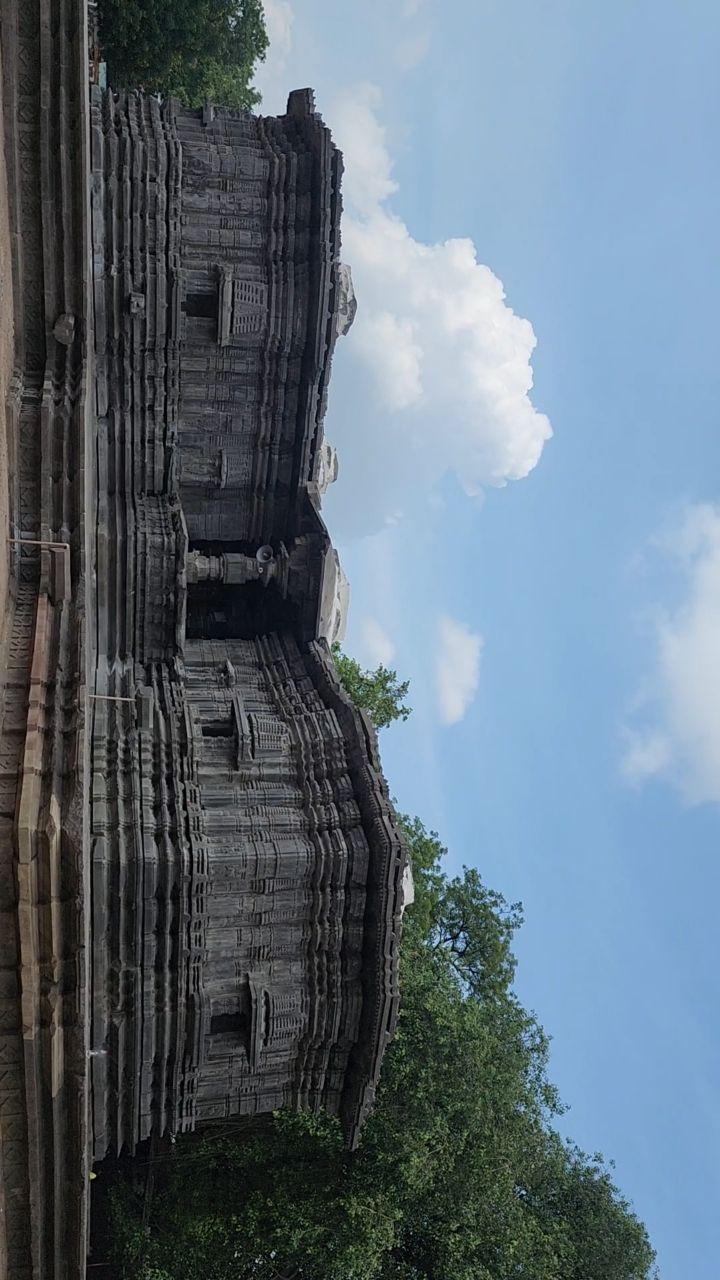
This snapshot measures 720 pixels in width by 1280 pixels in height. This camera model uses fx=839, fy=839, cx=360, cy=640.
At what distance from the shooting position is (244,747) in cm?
1370

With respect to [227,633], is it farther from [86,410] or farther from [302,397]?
[86,410]

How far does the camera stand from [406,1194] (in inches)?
604

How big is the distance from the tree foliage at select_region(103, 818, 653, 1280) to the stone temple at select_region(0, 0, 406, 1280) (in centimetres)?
270

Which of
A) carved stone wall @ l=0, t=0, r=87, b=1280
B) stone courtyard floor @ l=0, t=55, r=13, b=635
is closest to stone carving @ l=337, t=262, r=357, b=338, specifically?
carved stone wall @ l=0, t=0, r=87, b=1280

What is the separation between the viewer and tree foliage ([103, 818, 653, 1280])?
1526 cm

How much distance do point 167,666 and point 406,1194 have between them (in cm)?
1060

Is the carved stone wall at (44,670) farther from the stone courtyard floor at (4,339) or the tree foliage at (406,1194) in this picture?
the tree foliage at (406,1194)

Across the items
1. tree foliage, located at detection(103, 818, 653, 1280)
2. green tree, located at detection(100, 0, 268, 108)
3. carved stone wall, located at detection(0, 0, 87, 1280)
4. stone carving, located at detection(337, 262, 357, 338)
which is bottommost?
tree foliage, located at detection(103, 818, 653, 1280)

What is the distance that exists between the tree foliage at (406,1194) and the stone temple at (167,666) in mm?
2698

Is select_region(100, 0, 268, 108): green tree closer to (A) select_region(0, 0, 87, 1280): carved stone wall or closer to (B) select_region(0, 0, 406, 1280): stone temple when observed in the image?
(B) select_region(0, 0, 406, 1280): stone temple

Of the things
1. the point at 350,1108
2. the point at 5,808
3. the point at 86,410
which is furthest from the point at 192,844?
the point at 86,410

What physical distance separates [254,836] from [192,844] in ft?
3.58

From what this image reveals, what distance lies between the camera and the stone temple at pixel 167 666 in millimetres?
9156

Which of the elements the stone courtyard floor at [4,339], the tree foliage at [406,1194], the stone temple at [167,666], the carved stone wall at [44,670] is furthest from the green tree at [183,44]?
the tree foliage at [406,1194]
